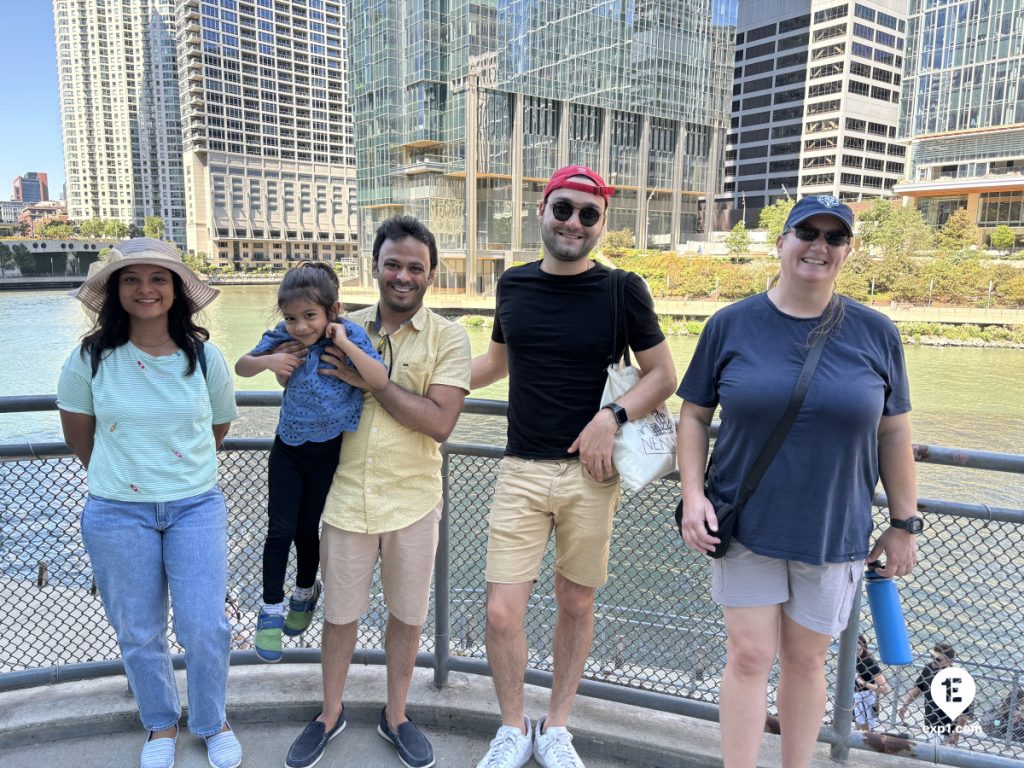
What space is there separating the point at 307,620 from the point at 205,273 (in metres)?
114

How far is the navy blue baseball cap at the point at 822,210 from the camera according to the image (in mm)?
1962

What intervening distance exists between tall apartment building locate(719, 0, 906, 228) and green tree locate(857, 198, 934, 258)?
75.9 feet

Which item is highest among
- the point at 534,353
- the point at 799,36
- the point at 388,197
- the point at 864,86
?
the point at 799,36

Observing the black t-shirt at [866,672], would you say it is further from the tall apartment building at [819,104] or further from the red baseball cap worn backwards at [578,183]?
the tall apartment building at [819,104]

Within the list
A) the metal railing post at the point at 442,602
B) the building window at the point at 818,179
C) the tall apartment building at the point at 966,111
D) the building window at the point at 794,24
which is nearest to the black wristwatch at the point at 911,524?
the metal railing post at the point at 442,602

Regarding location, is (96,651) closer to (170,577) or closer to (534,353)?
(170,577)

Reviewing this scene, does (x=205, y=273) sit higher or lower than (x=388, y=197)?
lower

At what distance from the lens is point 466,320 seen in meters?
51.6


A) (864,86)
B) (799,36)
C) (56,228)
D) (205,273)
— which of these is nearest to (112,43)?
(56,228)

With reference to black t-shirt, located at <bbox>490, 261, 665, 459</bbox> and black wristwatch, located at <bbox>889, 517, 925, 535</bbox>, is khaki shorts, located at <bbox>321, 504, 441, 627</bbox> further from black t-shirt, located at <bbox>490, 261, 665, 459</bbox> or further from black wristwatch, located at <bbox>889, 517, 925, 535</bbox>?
black wristwatch, located at <bbox>889, 517, 925, 535</bbox>

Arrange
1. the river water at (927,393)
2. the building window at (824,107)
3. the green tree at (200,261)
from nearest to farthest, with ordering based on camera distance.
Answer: the river water at (927,393) < the building window at (824,107) < the green tree at (200,261)

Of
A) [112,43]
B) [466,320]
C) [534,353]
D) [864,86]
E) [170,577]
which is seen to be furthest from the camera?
[112,43]

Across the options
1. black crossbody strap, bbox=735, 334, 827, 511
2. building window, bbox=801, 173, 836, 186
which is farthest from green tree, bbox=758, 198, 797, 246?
black crossbody strap, bbox=735, 334, 827, 511

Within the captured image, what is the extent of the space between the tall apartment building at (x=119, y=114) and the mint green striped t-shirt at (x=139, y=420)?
153536 millimetres
